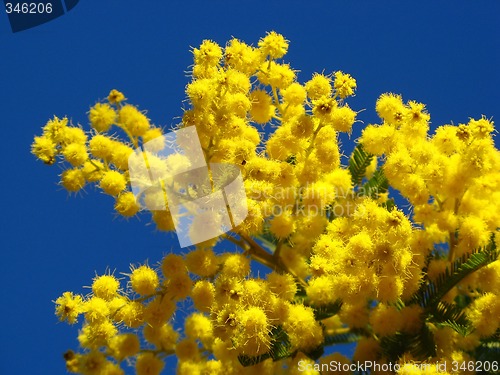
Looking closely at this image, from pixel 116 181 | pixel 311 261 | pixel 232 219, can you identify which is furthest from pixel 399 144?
pixel 116 181

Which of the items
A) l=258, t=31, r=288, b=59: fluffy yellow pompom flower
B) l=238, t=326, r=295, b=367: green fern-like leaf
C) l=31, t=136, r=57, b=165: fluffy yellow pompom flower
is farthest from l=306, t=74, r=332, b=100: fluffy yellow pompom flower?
l=31, t=136, r=57, b=165: fluffy yellow pompom flower

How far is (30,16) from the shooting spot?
377cm

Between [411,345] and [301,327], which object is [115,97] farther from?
[411,345]

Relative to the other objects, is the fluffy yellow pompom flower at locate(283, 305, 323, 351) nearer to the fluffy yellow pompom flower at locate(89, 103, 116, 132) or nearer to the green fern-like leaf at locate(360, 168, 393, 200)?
the green fern-like leaf at locate(360, 168, 393, 200)

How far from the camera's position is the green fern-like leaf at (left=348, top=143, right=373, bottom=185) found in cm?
288

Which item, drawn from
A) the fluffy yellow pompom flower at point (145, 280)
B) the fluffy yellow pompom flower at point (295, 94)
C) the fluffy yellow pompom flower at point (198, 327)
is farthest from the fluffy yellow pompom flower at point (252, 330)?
the fluffy yellow pompom flower at point (295, 94)

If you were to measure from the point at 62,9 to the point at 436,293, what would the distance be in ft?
8.80

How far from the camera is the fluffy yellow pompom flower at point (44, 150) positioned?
8.27 ft

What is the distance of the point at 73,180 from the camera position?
2.52 meters

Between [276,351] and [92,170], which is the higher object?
[92,170]

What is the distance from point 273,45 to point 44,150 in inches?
38.7

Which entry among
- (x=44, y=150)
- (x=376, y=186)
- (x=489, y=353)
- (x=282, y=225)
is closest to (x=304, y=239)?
(x=282, y=225)

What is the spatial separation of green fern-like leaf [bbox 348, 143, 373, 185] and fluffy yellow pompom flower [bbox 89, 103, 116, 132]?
3.37ft

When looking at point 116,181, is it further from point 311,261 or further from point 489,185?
point 489,185
